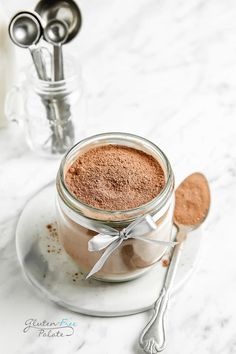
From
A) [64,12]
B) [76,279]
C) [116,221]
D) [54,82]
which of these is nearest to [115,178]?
[116,221]

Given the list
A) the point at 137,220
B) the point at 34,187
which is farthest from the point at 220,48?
the point at 137,220

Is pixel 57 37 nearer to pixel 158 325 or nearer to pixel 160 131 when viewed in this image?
pixel 160 131

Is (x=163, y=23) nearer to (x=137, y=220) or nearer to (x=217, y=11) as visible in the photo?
(x=217, y=11)

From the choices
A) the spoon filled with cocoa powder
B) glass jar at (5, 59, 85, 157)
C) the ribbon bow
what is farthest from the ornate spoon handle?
glass jar at (5, 59, 85, 157)

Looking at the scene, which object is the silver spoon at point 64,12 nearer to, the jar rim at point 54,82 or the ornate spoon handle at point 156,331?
the jar rim at point 54,82

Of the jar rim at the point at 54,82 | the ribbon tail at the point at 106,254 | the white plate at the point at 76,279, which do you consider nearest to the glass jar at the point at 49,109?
the jar rim at the point at 54,82

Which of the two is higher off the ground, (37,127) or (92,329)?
(37,127)
